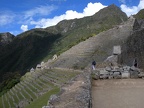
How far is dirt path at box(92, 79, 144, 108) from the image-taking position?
6.78 metres

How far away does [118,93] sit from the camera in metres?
8.07

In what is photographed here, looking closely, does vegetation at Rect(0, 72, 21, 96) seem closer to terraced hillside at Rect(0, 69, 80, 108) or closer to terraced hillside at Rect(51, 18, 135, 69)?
terraced hillside at Rect(51, 18, 135, 69)

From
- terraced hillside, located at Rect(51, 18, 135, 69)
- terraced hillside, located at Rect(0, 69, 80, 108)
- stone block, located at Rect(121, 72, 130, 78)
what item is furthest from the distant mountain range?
stone block, located at Rect(121, 72, 130, 78)

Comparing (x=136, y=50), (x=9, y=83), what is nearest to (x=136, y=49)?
(x=136, y=50)

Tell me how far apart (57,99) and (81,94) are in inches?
27.8

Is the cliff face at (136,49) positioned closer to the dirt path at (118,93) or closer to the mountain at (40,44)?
the dirt path at (118,93)

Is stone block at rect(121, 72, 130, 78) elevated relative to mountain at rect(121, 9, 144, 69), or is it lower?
lower

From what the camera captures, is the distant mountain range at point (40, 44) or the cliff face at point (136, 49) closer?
the cliff face at point (136, 49)

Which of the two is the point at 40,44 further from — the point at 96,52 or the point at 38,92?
the point at 38,92

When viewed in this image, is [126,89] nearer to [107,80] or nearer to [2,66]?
[107,80]

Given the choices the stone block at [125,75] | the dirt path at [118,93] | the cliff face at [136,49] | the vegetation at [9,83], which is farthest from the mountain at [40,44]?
the dirt path at [118,93]

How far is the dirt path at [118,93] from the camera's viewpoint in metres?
6.78

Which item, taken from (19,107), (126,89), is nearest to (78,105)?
(126,89)

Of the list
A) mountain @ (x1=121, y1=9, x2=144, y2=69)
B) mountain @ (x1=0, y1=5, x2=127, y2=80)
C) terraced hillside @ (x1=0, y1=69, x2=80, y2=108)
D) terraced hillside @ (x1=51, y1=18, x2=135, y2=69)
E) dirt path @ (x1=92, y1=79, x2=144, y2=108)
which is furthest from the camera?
mountain @ (x1=0, y1=5, x2=127, y2=80)
